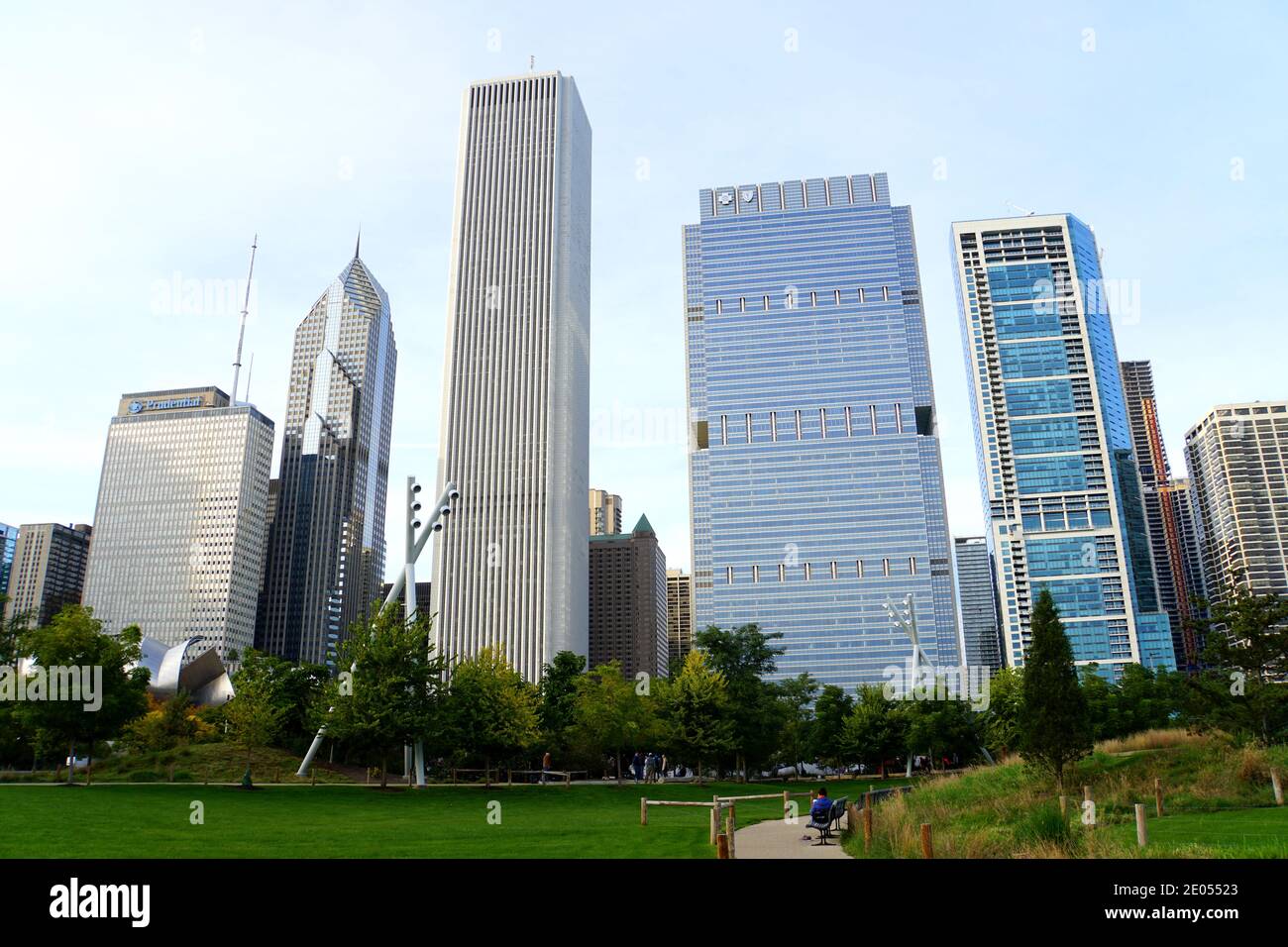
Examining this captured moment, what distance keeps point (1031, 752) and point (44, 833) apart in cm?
2556

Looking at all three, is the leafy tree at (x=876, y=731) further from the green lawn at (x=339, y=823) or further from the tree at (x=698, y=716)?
the green lawn at (x=339, y=823)

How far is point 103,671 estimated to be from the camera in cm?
3647

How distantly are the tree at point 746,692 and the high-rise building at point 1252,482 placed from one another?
447 feet

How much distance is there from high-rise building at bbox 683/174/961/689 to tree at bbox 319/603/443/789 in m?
129

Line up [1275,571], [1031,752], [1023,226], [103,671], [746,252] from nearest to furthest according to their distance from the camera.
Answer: [1031,752]
[103,671]
[1275,571]
[746,252]
[1023,226]

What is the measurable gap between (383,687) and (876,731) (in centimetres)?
3384

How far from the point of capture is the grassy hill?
47.2 feet

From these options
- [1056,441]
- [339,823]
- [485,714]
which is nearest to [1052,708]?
[339,823]

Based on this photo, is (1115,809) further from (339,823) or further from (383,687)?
(383,687)

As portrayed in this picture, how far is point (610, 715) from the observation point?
1849 inches

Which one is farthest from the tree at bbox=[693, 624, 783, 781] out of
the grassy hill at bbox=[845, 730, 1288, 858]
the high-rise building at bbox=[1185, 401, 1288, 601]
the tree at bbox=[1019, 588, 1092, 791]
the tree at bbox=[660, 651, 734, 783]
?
the high-rise building at bbox=[1185, 401, 1288, 601]

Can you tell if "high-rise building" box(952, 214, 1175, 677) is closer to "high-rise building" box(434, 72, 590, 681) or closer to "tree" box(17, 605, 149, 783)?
"high-rise building" box(434, 72, 590, 681)
